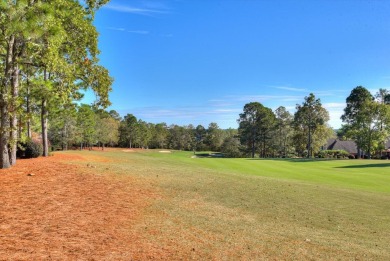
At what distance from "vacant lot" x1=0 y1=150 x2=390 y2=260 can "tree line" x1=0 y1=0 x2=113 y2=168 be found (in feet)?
8.03

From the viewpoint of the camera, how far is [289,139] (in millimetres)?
73500

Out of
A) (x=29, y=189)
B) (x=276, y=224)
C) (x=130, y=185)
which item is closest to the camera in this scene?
(x=276, y=224)

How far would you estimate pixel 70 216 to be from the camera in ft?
24.7

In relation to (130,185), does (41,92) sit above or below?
above

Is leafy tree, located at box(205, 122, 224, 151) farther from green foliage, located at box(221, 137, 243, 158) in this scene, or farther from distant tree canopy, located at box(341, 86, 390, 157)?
distant tree canopy, located at box(341, 86, 390, 157)

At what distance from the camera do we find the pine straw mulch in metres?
5.52

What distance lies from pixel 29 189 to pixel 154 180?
5201 mm

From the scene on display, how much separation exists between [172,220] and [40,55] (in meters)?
8.82

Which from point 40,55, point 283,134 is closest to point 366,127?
point 283,134

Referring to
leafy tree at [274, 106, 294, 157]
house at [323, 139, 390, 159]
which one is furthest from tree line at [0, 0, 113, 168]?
house at [323, 139, 390, 159]

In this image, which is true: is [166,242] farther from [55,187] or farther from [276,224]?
[55,187]

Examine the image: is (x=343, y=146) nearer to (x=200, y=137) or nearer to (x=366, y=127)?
(x=366, y=127)

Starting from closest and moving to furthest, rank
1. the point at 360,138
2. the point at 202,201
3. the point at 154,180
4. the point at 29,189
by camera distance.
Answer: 1. the point at 29,189
2. the point at 202,201
3. the point at 154,180
4. the point at 360,138

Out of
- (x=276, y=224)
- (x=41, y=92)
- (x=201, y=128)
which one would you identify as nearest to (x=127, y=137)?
(x=201, y=128)
